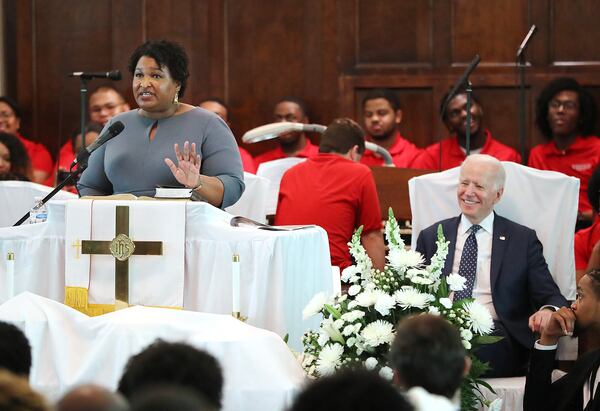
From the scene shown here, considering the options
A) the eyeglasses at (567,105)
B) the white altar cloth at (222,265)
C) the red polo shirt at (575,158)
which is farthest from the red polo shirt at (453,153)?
the white altar cloth at (222,265)

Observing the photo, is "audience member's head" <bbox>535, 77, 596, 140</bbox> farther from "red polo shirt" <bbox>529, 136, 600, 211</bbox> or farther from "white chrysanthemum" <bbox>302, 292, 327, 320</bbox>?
"white chrysanthemum" <bbox>302, 292, 327, 320</bbox>

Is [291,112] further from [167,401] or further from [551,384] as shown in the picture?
[167,401]

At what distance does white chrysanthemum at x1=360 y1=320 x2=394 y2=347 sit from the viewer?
12.1 ft

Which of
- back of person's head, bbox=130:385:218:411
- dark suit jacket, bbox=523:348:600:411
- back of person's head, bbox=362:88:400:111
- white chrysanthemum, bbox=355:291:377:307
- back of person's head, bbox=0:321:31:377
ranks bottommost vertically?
dark suit jacket, bbox=523:348:600:411

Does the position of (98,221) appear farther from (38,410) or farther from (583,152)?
(583,152)

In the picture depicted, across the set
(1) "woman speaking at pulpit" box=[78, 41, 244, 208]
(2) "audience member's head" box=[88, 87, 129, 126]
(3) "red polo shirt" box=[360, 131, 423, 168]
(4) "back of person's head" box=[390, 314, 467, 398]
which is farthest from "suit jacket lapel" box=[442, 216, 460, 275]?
(2) "audience member's head" box=[88, 87, 129, 126]

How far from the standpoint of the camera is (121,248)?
163 inches

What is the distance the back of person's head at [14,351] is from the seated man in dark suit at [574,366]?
222 centimetres

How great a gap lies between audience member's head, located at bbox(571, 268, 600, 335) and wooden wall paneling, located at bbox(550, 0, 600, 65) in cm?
433

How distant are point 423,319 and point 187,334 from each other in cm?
90

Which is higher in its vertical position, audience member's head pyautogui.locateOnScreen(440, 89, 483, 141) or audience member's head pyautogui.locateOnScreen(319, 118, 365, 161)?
audience member's head pyautogui.locateOnScreen(440, 89, 483, 141)

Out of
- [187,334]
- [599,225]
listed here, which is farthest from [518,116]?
[187,334]

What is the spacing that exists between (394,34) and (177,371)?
661 centimetres

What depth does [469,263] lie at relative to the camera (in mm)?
4887
